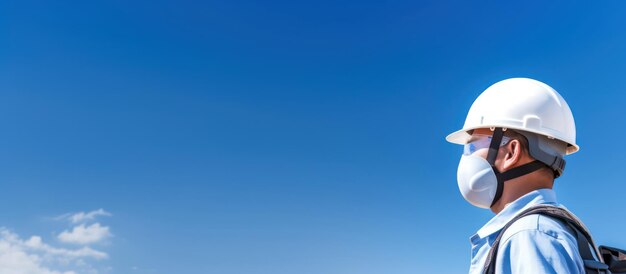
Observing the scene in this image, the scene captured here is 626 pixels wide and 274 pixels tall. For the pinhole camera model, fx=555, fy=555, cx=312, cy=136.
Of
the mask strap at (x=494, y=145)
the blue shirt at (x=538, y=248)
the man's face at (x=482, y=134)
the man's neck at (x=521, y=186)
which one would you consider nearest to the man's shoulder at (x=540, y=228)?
the blue shirt at (x=538, y=248)

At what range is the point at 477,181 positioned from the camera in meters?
5.83

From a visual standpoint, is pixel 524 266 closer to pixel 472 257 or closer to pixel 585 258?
pixel 585 258

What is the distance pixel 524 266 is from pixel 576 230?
77 cm

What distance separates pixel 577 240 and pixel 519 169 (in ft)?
3.81

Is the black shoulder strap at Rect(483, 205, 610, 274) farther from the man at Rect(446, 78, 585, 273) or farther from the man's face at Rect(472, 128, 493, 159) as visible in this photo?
the man's face at Rect(472, 128, 493, 159)

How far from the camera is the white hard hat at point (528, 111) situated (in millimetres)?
6168

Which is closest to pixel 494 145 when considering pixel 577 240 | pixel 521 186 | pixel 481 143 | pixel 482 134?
pixel 481 143

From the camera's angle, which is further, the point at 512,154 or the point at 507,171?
the point at 512,154

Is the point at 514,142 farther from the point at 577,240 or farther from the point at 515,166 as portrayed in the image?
the point at 577,240

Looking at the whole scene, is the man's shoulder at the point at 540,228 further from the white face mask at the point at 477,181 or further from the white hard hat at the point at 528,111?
the white hard hat at the point at 528,111

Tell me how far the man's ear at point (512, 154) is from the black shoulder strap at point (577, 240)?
946 millimetres

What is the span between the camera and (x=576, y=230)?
15.3ft

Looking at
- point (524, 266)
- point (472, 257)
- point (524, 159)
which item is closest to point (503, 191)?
point (524, 159)

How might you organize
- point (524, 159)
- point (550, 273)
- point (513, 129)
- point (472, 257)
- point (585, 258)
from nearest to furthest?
point (550, 273), point (585, 258), point (472, 257), point (524, 159), point (513, 129)
